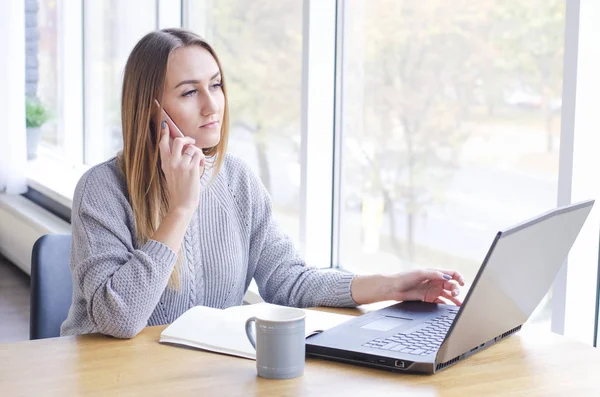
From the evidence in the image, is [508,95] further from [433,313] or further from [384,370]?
[384,370]

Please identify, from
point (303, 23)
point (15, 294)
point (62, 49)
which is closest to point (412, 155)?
point (303, 23)

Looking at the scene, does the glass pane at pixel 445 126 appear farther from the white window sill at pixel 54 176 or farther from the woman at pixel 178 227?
the white window sill at pixel 54 176

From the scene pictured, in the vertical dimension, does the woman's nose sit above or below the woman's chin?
above

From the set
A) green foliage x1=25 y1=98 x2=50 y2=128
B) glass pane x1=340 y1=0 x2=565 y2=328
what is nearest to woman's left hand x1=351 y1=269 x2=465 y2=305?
glass pane x1=340 y1=0 x2=565 y2=328

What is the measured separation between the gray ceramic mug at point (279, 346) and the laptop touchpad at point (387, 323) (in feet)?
0.82

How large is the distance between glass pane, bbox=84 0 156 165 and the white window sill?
145 mm

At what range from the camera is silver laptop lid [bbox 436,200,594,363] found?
4.17ft

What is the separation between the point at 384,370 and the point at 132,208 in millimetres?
689

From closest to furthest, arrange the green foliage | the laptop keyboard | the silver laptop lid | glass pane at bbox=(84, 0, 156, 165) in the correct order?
the silver laptop lid → the laptop keyboard → glass pane at bbox=(84, 0, 156, 165) → the green foliage

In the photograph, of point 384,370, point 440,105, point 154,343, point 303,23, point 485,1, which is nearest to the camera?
point 384,370

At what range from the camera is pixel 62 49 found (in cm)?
503

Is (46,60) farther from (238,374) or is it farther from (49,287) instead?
(238,374)

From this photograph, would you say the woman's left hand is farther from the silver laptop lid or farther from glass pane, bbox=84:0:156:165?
glass pane, bbox=84:0:156:165

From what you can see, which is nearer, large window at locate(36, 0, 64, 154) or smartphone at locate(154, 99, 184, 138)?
smartphone at locate(154, 99, 184, 138)
